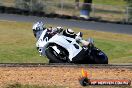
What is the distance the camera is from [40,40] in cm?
1844

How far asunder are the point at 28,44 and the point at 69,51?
46.6 feet

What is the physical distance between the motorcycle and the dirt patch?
239 cm

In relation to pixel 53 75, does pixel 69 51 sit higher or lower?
lower

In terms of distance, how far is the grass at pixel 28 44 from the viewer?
2627 centimetres

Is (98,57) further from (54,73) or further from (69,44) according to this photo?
(54,73)

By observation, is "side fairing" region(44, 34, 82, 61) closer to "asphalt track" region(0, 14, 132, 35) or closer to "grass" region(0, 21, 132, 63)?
"grass" region(0, 21, 132, 63)

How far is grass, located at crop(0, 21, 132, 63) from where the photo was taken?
1034 inches

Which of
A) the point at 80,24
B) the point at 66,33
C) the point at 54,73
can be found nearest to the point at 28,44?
the point at 80,24

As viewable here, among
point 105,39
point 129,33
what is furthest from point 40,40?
point 129,33

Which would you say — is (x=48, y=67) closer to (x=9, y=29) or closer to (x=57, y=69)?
(x=57, y=69)

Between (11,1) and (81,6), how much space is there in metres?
7.08

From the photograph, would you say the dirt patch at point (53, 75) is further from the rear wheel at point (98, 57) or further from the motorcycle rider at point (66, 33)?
the motorcycle rider at point (66, 33)

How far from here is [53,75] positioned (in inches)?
544

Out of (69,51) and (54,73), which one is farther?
(69,51)
